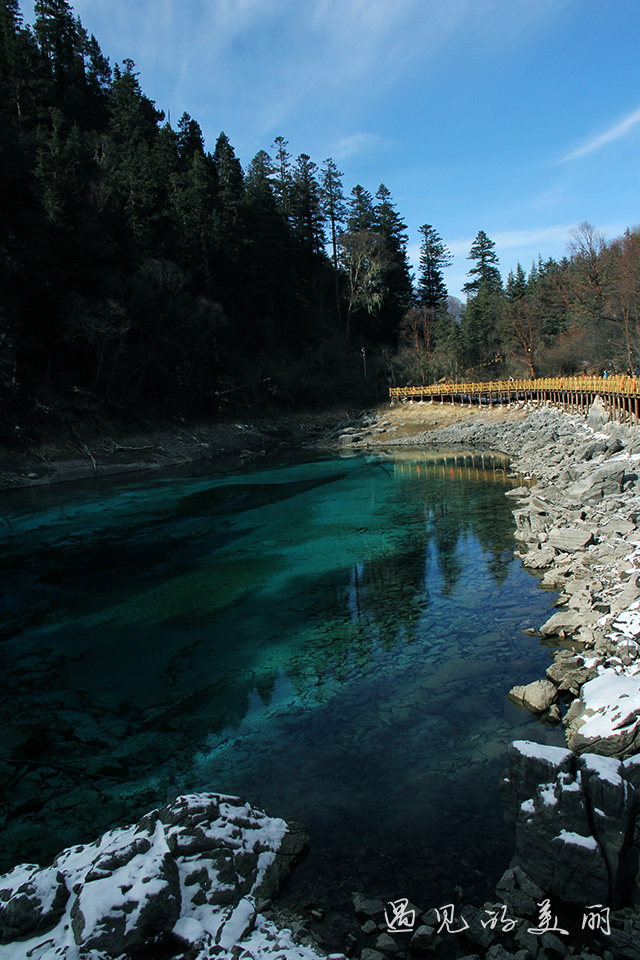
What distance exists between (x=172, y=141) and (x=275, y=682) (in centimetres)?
6165

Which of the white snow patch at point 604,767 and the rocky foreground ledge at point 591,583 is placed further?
the rocky foreground ledge at point 591,583

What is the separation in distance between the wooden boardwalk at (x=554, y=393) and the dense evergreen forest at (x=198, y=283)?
611 cm

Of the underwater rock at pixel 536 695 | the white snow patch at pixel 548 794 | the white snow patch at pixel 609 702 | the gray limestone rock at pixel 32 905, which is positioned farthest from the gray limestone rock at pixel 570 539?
the gray limestone rock at pixel 32 905

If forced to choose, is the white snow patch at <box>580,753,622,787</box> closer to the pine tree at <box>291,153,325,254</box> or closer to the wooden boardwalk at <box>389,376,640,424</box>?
the wooden boardwalk at <box>389,376,640,424</box>

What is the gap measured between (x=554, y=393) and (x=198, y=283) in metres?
32.0

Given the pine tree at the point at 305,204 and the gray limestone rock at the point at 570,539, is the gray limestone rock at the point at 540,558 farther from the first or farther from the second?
the pine tree at the point at 305,204

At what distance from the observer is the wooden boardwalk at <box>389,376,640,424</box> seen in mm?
25469

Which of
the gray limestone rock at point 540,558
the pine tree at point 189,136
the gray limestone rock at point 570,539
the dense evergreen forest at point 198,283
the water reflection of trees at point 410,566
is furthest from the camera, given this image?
the pine tree at point 189,136

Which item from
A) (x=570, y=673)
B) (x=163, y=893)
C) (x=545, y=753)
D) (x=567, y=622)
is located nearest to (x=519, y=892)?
(x=545, y=753)

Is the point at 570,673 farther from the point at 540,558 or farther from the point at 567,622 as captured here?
the point at 540,558

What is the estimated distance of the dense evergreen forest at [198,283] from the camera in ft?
120

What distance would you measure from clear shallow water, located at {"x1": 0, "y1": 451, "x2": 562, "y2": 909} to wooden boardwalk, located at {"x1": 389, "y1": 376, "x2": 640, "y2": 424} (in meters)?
11.4

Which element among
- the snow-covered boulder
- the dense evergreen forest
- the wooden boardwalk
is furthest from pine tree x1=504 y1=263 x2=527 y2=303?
the snow-covered boulder

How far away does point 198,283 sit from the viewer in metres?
50.0
